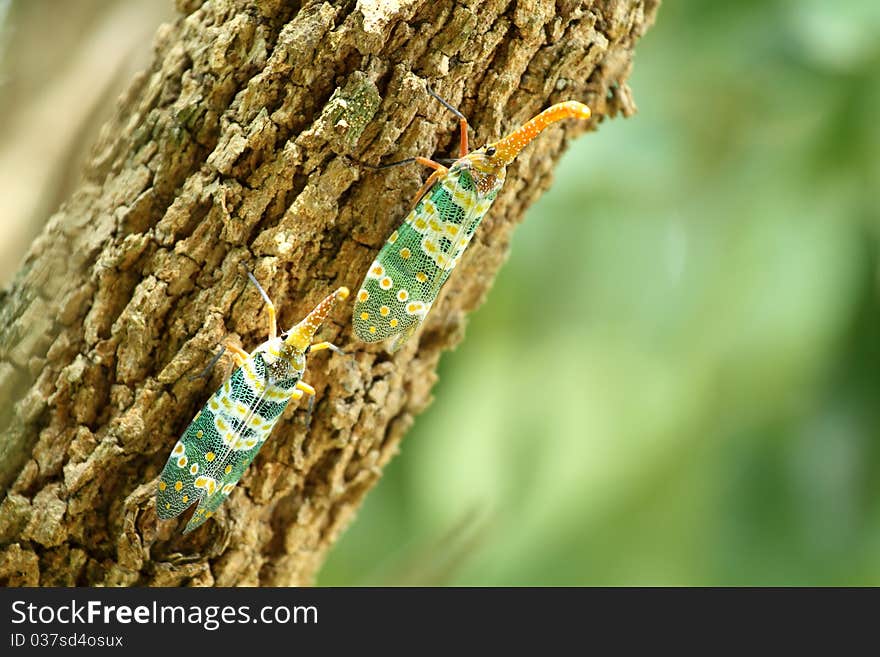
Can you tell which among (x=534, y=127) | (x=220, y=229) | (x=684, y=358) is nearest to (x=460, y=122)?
(x=534, y=127)

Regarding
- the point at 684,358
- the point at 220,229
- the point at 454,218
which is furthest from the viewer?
the point at 684,358

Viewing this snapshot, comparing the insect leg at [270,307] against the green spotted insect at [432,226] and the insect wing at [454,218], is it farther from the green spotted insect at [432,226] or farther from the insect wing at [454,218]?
the insect wing at [454,218]

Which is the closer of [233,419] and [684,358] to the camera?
[233,419]

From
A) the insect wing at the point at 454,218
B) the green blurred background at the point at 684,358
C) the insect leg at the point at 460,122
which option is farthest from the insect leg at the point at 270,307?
the green blurred background at the point at 684,358

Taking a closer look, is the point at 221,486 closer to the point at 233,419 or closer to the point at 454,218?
the point at 233,419

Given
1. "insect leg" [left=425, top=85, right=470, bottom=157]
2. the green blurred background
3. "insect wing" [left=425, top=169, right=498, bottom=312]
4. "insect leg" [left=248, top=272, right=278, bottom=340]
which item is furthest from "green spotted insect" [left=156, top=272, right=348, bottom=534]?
the green blurred background

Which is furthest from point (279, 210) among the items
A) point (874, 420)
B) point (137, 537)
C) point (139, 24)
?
point (874, 420)
